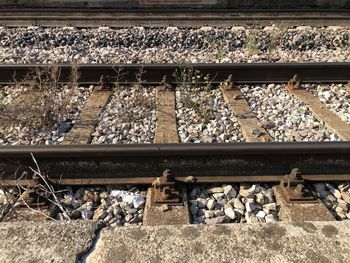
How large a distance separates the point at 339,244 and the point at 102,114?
3.37 m

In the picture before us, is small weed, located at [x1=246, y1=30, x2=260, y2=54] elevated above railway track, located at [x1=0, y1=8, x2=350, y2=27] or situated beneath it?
situated beneath

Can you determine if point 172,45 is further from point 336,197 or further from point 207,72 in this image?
point 336,197

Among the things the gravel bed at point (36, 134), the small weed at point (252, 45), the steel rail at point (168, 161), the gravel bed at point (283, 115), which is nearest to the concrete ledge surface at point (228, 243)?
the steel rail at point (168, 161)

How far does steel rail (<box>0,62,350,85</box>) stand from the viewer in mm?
5645

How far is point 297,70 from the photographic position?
5871mm

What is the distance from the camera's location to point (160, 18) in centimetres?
924

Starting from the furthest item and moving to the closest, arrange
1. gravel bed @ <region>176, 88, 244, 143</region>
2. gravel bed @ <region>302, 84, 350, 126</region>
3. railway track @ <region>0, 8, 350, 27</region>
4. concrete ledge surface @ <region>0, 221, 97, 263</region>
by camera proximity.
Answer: railway track @ <region>0, 8, 350, 27</region>, gravel bed @ <region>302, 84, 350, 126</region>, gravel bed @ <region>176, 88, 244, 143</region>, concrete ledge surface @ <region>0, 221, 97, 263</region>

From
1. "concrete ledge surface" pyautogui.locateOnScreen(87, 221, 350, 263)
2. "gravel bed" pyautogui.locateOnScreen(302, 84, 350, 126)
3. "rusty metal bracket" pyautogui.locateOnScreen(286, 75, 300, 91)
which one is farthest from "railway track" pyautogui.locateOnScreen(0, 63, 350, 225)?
"rusty metal bracket" pyautogui.locateOnScreen(286, 75, 300, 91)

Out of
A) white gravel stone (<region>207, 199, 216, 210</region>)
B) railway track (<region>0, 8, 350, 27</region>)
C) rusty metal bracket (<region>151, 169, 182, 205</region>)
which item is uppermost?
railway track (<region>0, 8, 350, 27</region>)

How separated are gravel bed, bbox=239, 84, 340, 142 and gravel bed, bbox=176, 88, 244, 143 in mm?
429

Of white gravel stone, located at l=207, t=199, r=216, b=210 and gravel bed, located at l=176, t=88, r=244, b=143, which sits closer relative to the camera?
white gravel stone, located at l=207, t=199, r=216, b=210

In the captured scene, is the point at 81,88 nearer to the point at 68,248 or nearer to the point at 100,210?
the point at 100,210

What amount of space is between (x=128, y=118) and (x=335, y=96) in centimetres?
327

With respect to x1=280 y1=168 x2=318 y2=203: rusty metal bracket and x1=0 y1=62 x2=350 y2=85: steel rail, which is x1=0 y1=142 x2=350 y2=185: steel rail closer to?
x1=280 y1=168 x2=318 y2=203: rusty metal bracket
